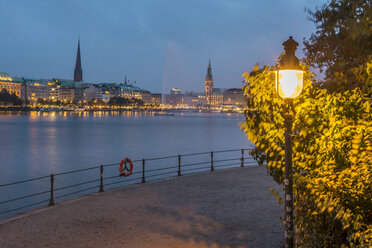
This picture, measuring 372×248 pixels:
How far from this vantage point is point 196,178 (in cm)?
1802

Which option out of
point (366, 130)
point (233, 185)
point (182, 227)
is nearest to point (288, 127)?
point (366, 130)

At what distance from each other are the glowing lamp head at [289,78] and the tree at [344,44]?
1.11 meters

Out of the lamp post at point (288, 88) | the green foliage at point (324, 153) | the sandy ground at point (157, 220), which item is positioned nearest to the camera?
the green foliage at point (324, 153)

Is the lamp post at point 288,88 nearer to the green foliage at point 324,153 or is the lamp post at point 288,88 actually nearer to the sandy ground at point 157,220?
the green foliage at point 324,153

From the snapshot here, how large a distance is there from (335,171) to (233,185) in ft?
33.3

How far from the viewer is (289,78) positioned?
243 inches

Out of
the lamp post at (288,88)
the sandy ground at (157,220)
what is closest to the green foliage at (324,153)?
the lamp post at (288,88)

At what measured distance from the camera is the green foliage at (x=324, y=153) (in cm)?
567

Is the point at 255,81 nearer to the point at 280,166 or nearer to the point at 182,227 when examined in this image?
the point at 280,166

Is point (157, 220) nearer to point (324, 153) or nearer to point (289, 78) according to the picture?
point (324, 153)

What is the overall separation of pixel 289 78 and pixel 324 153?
4.55ft

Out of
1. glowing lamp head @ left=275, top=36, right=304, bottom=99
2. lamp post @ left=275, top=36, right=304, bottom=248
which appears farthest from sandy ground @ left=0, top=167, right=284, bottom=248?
glowing lamp head @ left=275, top=36, right=304, bottom=99

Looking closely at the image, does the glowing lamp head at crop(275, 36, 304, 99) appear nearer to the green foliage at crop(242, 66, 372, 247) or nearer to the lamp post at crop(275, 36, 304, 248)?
the lamp post at crop(275, 36, 304, 248)

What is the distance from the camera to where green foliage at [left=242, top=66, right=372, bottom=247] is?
567cm
